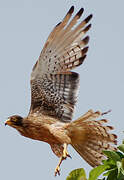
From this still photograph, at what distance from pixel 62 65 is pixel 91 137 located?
62.0 inches

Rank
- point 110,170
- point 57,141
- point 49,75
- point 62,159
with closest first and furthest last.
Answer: point 110,170 < point 62,159 < point 57,141 < point 49,75

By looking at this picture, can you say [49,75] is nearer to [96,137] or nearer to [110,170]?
[96,137]

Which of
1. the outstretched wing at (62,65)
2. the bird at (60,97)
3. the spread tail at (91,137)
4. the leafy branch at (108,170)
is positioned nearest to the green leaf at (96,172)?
the leafy branch at (108,170)

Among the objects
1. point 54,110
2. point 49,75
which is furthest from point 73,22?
point 54,110

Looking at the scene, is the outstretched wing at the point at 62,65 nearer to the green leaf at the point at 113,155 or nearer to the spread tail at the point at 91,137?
the spread tail at the point at 91,137

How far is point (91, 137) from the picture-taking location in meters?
8.20

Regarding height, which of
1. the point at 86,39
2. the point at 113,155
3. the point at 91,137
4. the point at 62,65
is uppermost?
the point at 86,39

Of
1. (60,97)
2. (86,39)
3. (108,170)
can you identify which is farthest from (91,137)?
(108,170)

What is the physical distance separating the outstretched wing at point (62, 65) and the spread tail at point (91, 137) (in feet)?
1.68

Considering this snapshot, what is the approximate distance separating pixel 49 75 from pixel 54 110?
0.69 metres

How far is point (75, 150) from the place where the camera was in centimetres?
859

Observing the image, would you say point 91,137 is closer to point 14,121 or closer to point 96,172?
point 14,121

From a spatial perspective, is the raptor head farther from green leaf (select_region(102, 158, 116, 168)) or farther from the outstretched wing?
green leaf (select_region(102, 158, 116, 168))

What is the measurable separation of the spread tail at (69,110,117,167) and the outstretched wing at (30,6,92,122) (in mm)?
512
